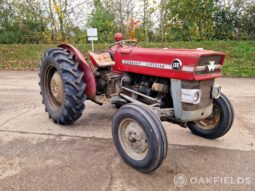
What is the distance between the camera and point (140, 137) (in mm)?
3113

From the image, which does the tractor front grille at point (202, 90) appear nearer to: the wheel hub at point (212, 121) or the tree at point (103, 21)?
the wheel hub at point (212, 121)

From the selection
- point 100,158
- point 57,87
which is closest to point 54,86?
point 57,87

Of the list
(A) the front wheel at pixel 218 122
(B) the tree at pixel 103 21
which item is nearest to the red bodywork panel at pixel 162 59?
(A) the front wheel at pixel 218 122

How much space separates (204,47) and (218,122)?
8.80 meters

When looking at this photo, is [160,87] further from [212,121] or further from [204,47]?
[204,47]

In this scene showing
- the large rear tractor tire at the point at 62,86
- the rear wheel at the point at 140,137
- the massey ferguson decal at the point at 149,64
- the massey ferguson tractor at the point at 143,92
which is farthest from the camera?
the large rear tractor tire at the point at 62,86

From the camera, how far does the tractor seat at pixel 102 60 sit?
4.33 metres

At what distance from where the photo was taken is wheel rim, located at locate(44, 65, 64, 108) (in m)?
4.46

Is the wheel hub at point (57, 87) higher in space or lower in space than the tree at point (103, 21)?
lower

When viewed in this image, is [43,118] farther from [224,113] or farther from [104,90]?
[224,113]

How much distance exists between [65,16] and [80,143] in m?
12.2

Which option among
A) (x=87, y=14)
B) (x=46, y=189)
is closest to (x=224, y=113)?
(x=46, y=189)

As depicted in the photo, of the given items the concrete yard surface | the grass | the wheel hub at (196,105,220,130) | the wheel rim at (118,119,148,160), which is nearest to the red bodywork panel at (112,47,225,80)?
the wheel hub at (196,105,220,130)

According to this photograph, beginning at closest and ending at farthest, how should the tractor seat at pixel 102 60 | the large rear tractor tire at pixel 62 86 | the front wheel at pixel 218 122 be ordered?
the front wheel at pixel 218 122 → the large rear tractor tire at pixel 62 86 → the tractor seat at pixel 102 60
